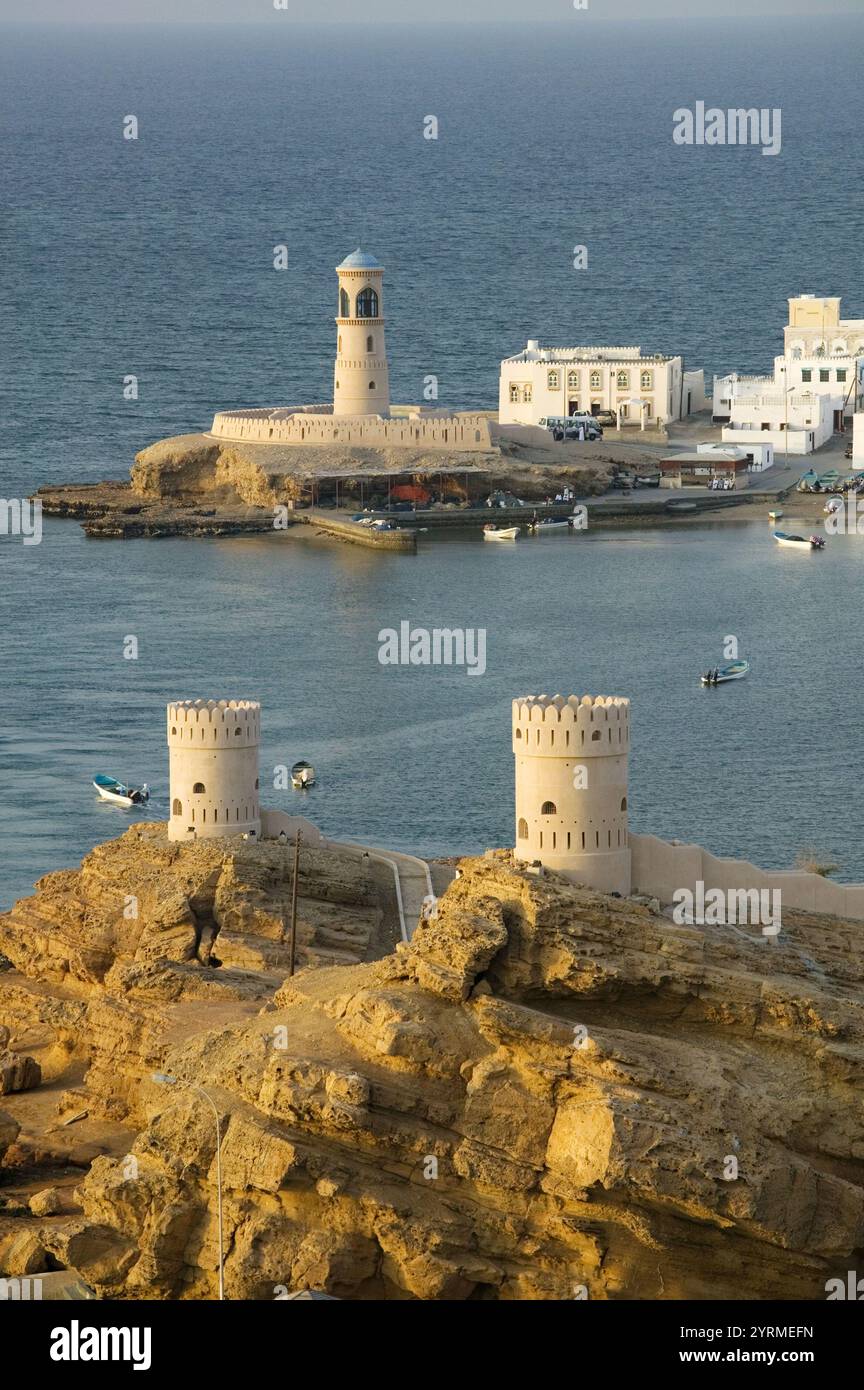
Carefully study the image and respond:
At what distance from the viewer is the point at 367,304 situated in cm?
10931

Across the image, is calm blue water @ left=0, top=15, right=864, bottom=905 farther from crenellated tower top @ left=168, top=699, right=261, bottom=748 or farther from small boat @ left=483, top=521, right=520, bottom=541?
crenellated tower top @ left=168, top=699, right=261, bottom=748

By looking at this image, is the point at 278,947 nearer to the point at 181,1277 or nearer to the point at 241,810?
the point at 241,810

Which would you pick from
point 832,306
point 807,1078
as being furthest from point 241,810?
point 832,306

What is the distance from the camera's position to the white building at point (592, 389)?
4658 inches

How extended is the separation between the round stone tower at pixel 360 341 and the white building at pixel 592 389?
8673 millimetres

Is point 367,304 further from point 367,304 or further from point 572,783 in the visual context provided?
point 572,783

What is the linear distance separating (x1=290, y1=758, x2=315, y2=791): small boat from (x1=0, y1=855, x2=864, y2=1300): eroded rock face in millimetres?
25456

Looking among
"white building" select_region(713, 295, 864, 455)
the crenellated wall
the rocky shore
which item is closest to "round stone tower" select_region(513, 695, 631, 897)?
the rocky shore

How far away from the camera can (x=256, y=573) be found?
Result: 96938 millimetres

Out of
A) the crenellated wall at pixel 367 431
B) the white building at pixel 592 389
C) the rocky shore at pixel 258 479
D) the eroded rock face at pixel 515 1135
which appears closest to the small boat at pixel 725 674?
the rocky shore at pixel 258 479

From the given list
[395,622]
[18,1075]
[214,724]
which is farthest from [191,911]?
[395,622]

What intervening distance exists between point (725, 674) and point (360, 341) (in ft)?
104
